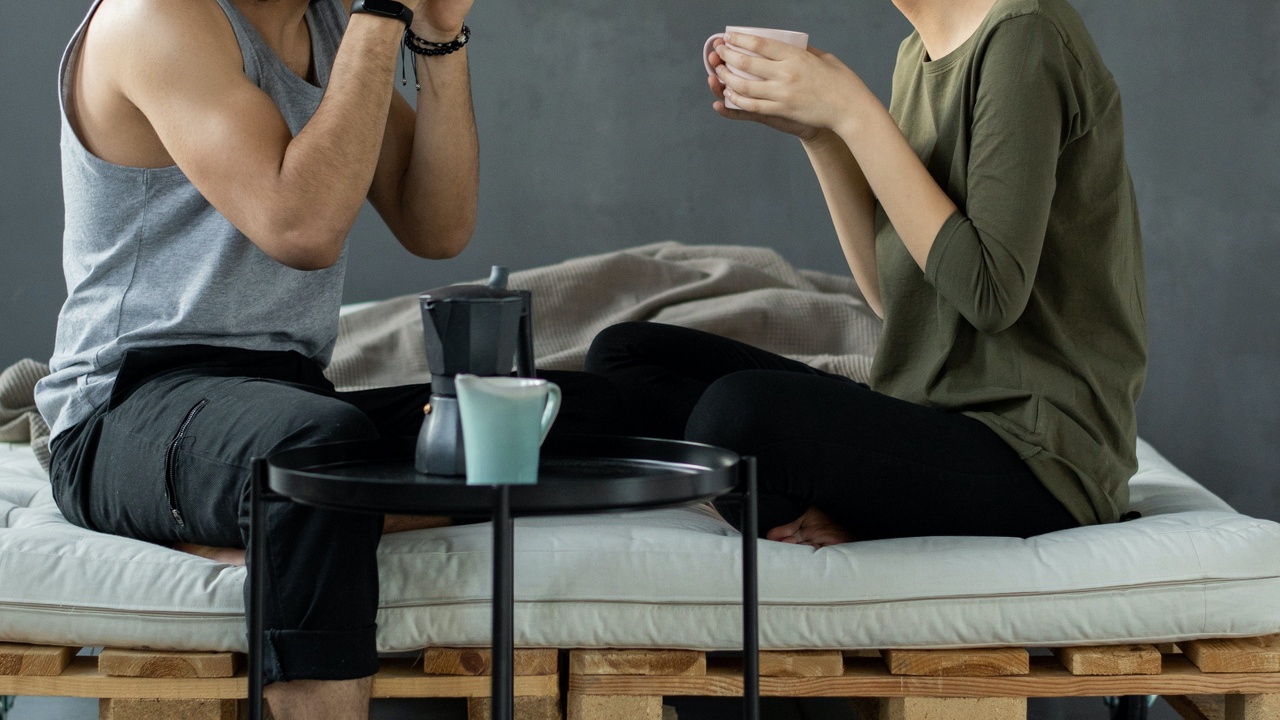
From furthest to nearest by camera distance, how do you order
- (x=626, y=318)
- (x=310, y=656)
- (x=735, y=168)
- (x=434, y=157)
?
(x=735, y=168)
(x=626, y=318)
(x=434, y=157)
(x=310, y=656)

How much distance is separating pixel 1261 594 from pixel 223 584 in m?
1.06

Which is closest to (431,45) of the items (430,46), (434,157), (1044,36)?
(430,46)

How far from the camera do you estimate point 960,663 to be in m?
1.24

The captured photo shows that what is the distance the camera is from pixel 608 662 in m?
1.24

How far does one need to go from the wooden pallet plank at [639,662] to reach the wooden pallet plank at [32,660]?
1.71 feet

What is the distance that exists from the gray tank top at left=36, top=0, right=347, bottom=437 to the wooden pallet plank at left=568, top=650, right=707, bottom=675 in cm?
54

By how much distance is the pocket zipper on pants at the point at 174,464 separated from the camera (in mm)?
1220

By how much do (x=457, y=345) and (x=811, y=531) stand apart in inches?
20.1

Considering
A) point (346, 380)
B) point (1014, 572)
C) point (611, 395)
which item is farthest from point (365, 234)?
point (1014, 572)

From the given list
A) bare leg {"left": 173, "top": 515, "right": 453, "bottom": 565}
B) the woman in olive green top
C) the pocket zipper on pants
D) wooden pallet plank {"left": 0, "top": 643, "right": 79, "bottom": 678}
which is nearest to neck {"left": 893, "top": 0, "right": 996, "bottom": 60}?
the woman in olive green top

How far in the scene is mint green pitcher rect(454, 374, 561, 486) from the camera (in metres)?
0.88

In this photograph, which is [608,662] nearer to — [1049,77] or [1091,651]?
[1091,651]

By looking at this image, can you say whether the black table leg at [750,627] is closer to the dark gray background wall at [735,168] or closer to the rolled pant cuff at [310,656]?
the rolled pant cuff at [310,656]

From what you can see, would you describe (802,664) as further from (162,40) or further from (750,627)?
(162,40)
